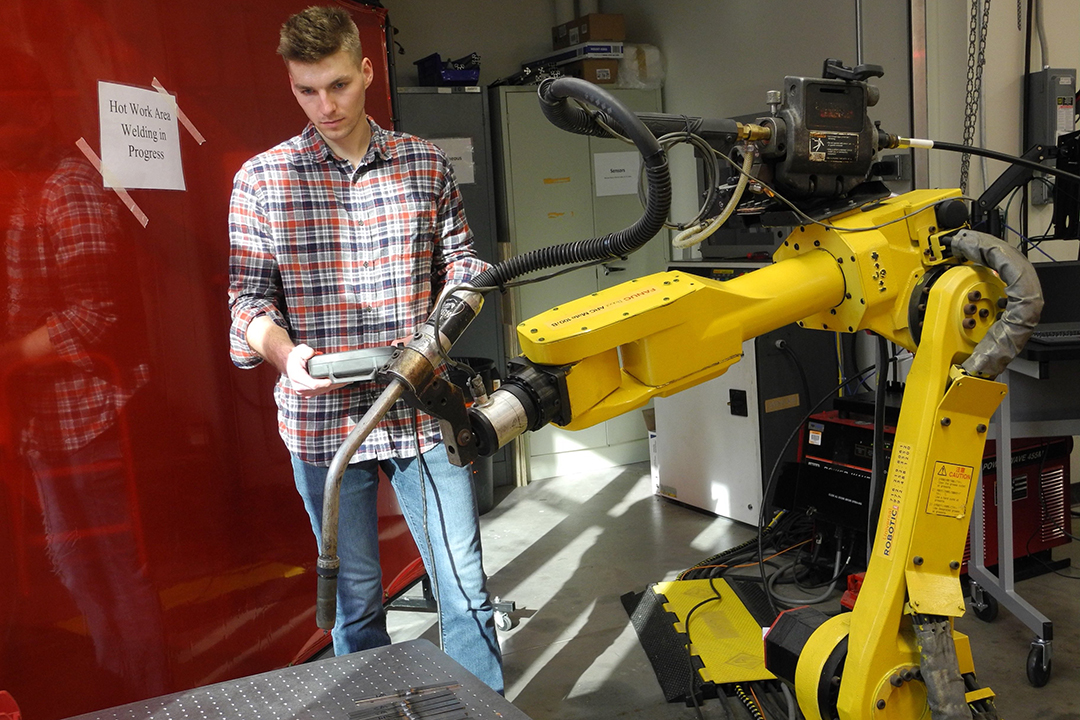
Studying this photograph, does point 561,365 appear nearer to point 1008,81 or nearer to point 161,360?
point 161,360

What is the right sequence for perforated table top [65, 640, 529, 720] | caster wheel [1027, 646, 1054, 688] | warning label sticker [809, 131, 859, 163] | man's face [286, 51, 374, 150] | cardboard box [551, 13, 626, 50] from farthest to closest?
cardboard box [551, 13, 626, 50]
caster wheel [1027, 646, 1054, 688]
man's face [286, 51, 374, 150]
warning label sticker [809, 131, 859, 163]
perforated table top [65, 640, 529, 720]

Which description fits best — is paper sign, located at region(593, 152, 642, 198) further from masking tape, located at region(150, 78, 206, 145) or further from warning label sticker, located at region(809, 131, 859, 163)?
warning label sticker, located at region(809, 131, 859, 163)

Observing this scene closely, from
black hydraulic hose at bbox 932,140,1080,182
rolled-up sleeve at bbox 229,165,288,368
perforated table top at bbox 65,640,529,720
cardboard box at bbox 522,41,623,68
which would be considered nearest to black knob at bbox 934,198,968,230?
black hydraulic hose at bbox 932,140,1080,182

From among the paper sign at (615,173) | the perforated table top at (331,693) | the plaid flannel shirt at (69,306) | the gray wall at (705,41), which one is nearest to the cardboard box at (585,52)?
the gray wall at (705,41)

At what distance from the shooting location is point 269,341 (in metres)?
1.74

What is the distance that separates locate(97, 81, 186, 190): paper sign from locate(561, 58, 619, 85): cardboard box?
279 centimetres

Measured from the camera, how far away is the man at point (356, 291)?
75.0 inches

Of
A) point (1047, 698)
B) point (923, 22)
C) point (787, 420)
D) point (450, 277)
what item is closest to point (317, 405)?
point (450, 277)

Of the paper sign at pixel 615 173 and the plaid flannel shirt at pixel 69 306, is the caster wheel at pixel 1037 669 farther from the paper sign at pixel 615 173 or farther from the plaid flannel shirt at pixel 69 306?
the paper sign at pixel 615 173

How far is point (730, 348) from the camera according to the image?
4.19ft

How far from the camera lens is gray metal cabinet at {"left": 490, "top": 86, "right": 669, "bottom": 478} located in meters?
4.56

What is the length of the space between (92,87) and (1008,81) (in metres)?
3.31

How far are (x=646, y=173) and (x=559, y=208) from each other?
3628mm

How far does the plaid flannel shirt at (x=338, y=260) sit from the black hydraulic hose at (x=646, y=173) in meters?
0.75
